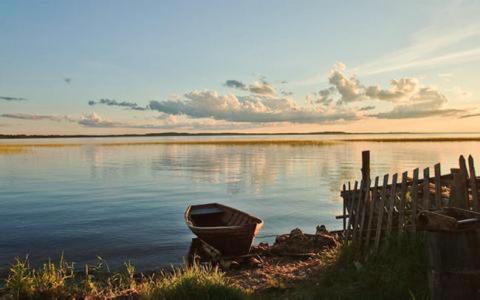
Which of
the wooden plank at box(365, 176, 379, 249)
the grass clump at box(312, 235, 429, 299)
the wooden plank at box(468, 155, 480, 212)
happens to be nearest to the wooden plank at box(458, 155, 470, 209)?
the wooden plank at box(468, 155, 480, 212)

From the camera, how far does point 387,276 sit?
8570 mm

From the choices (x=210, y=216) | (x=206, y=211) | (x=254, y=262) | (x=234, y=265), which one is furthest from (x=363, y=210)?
(x=206, y=211)

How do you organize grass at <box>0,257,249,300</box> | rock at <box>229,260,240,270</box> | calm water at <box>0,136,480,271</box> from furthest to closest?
calm water at <box>0,136,480,271</box>
rock at <box>229,260,240,270</box>
grass at <box>0,257,249,300</box>

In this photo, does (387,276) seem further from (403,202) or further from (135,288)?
(135,288)

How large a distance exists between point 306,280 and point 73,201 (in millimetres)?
22806

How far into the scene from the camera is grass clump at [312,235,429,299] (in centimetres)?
816

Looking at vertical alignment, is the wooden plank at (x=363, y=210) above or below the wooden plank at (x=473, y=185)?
below

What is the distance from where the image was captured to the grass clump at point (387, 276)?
8.16 metres

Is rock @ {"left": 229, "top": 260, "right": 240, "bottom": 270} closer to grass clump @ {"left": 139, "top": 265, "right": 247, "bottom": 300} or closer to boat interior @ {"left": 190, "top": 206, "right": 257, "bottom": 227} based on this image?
boat interior @ {"left": 190, "top": 206, "right": 257, "bottom": 227}

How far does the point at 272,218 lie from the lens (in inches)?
976

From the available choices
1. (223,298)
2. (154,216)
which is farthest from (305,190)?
(223,298)

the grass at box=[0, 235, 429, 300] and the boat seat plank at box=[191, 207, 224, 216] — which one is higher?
the grass at box=[0, 235, 429, 300]

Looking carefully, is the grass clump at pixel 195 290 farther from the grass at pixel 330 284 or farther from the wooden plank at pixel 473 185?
the wooden plank at pixel 473 185

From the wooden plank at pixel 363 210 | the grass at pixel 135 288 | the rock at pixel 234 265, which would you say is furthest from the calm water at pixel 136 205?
the wooden plank at pixel 363 210
